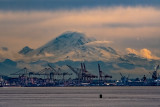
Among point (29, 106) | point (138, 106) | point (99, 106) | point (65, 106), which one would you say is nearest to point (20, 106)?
point (29, 106)

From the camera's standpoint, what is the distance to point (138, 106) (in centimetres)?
10062

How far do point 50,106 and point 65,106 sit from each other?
10.9 ft

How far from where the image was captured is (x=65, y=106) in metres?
102

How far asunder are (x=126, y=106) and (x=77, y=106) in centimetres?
1086

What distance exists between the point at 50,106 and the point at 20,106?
660 centimetres

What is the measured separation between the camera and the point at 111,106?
10131cm

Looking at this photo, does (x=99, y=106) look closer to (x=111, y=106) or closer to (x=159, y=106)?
(x=111, y=106)

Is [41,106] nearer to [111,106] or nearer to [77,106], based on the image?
[77,106]

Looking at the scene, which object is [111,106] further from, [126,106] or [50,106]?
[50,106]

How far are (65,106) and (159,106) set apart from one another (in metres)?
20.6

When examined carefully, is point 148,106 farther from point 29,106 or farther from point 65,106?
point 29,106

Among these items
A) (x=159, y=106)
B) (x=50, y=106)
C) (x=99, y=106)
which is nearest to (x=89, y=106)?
(x=99, y=106)

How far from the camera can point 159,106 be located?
322 feet

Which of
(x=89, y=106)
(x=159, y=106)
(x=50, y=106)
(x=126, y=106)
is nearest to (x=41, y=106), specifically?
(x=50, y=106)
